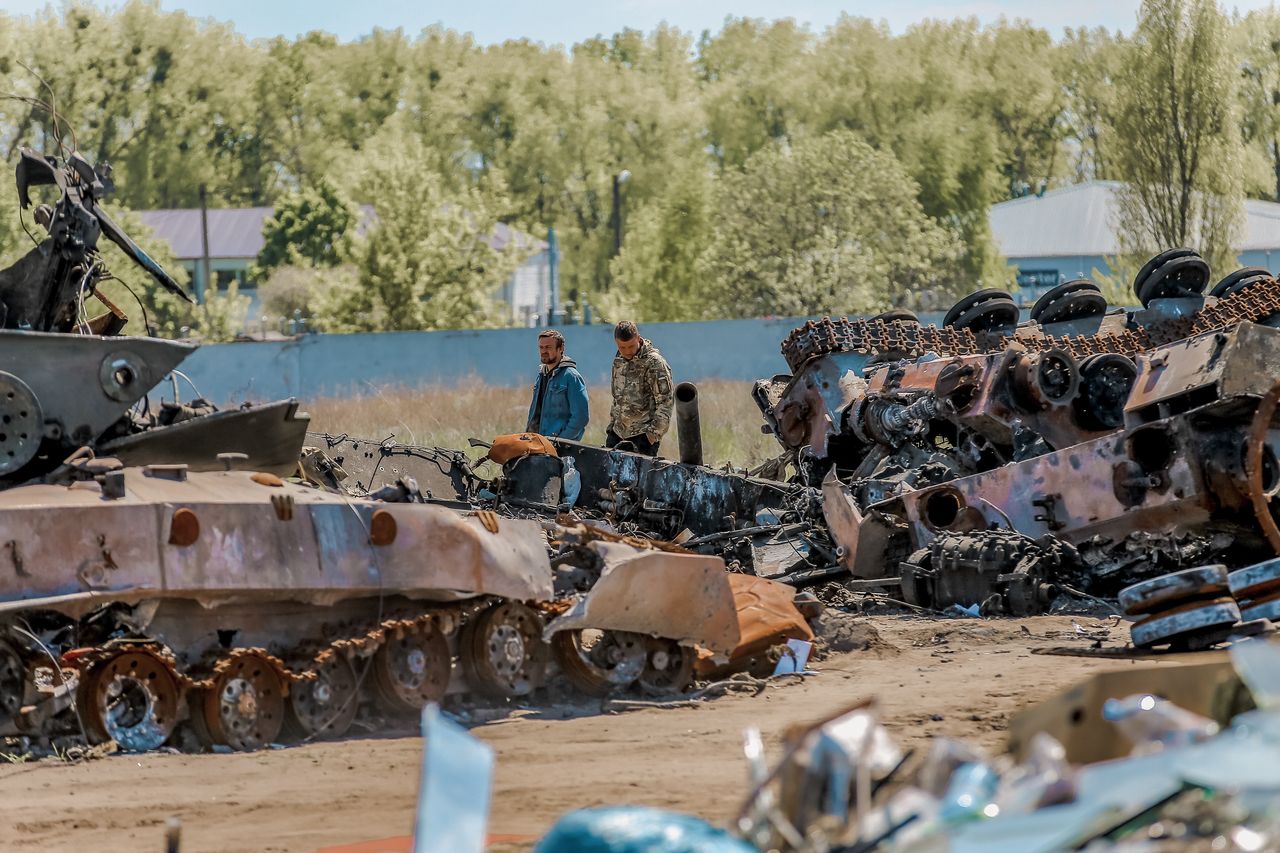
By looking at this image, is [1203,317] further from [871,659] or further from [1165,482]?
[871,659]

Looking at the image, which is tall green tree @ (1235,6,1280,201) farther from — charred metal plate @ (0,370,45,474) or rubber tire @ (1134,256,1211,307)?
charred metal plate @ (0,370,45,474)

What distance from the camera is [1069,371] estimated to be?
1540cm

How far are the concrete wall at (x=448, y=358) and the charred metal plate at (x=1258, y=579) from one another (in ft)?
83.6

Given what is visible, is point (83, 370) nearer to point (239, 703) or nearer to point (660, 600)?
point (239, 703)

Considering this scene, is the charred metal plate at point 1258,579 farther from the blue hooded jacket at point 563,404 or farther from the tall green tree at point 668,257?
the tall green tree at point 668,257

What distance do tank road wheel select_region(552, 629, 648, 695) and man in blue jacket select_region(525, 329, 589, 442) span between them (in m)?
5.11

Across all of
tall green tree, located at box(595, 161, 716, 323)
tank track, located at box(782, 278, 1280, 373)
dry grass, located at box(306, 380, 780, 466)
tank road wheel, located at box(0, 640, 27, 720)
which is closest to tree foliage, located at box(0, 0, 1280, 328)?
tall green tree, located at box(595, 161, 716, 323)

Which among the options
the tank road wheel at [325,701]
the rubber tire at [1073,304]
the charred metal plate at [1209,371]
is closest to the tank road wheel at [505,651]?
the tank road wheel at [325,701]

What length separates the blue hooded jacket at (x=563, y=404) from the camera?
16.4 metres

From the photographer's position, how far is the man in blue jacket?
53.5 ft

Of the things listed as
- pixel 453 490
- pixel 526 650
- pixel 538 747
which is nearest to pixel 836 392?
pixel 453 490

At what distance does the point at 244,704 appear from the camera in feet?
32.6

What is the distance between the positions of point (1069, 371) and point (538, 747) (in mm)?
7278

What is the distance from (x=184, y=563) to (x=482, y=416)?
22573mm
